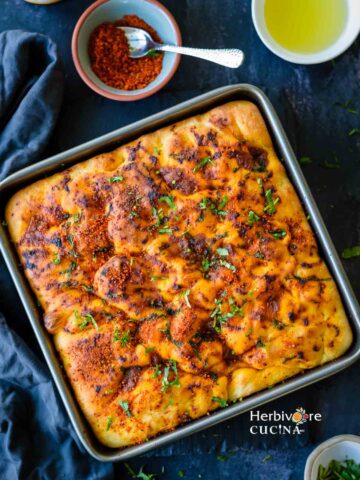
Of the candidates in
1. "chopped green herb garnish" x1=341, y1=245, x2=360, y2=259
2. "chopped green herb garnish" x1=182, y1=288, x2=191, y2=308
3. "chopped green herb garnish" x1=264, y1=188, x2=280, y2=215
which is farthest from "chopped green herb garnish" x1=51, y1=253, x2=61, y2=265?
"chopped green herb garnish" x1=341, y1=245, x2=360, y2=259

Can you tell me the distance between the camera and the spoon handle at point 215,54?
12.7 feet

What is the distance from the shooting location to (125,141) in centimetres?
367

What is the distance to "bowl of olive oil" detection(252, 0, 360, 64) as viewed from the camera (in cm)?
394

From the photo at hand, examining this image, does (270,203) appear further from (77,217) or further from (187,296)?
(77,217)

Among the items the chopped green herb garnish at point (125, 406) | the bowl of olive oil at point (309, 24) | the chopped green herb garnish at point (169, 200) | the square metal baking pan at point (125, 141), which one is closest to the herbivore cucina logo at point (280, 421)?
the square metal baking pan at point (125, 141)

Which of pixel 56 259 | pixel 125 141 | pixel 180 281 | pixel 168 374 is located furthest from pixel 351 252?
pixel 56 259

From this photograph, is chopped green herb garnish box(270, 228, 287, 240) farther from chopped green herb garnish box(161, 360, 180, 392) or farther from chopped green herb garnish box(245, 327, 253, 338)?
chopped green herb garnish box(161, 360, 180, 392)

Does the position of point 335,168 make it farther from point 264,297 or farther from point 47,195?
point 47,195

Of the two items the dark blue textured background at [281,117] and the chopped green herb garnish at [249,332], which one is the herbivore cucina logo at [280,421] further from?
the chopped green herb garnish at [249,332]

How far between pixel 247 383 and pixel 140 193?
→ 3.80 feet

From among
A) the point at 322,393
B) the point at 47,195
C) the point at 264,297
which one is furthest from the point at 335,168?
the point at 47,195

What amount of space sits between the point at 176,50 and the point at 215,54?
0.24 meters

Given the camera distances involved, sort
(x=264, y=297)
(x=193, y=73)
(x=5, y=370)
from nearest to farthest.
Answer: (x=264, y=297) < (x=5, y=370) < (x=193, y=73)

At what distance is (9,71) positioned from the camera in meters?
3.83
